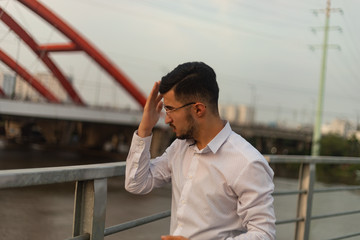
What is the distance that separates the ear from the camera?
5.51ft

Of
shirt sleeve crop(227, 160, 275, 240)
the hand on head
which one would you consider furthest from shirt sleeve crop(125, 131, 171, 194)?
shirt sleeve crop(227, 160, 275, 240)

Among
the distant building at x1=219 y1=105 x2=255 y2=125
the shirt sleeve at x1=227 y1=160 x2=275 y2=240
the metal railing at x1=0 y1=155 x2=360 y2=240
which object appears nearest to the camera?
the metal railing at x1=0 y1=155 x2=360 y2=240

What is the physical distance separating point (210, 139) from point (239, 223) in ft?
1.11

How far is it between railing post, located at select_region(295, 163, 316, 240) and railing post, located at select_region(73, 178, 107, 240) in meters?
1.95

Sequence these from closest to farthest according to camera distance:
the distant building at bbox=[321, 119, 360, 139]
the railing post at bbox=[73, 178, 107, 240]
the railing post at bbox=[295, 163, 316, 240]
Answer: the railing post at bbox=[73, 178, 107, 240] < the railing post at bbox=[295, 163, 316, 240] < the distant building at bbox=[321, 119, 360, 139]

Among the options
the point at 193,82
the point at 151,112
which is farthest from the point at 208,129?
the point at 151,112

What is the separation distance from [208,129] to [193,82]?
19 centimetres

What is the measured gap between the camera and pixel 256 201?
5.17 ft

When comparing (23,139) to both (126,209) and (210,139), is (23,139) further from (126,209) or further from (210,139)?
(210,139)

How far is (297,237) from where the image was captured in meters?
3.26

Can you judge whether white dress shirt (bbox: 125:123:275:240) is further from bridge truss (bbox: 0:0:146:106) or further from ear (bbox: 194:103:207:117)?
bridge truss (bbox: 0:0:146:106)

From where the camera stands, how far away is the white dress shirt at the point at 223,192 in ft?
5.16

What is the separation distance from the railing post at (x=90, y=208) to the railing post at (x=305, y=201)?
6.40 feet

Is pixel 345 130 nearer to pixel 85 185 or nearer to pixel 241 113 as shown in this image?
pixel 241 113
